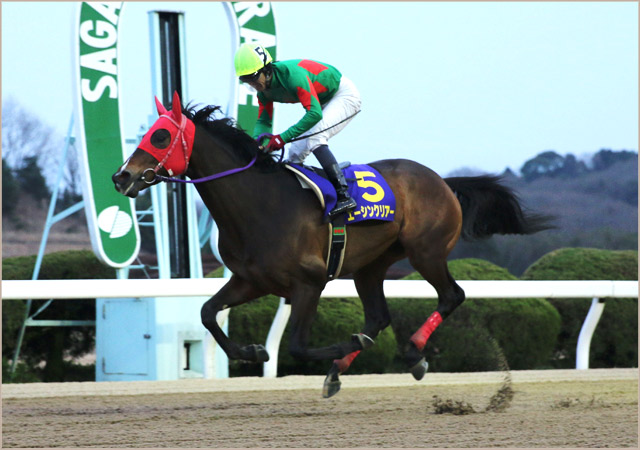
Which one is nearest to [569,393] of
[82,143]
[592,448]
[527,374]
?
[527,374]

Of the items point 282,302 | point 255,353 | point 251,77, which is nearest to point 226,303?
point 255,353

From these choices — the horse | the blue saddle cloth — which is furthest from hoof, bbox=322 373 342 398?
the blue saddle cloth

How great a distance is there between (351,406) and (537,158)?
11339mm

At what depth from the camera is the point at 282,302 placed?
6.22 m

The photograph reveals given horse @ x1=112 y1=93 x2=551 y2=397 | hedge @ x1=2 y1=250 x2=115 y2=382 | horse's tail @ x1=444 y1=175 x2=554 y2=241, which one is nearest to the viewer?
horse @ x1=112 y1=93 x2=551 y2=397

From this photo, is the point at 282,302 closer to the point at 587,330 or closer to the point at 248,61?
the point at 248,61

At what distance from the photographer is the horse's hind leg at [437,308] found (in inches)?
185

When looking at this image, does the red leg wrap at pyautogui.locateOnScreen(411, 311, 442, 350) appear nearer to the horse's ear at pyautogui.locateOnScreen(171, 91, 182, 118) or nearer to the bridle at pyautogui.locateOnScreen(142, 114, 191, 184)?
the bridle at pyautogui.locateOnScreen(142, 114, 191, 184)

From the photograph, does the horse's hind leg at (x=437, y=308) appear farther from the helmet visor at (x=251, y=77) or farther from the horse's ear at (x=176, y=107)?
the horse's ear at (x=176, y=107)

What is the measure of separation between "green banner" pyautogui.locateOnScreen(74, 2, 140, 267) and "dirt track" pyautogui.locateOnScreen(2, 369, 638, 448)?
1.44m

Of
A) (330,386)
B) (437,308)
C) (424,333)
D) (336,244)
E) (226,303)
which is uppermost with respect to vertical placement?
(336,244)

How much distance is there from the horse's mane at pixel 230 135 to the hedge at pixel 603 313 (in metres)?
5.38

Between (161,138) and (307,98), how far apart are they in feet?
2.53

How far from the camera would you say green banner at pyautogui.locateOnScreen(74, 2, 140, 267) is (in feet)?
22.9
